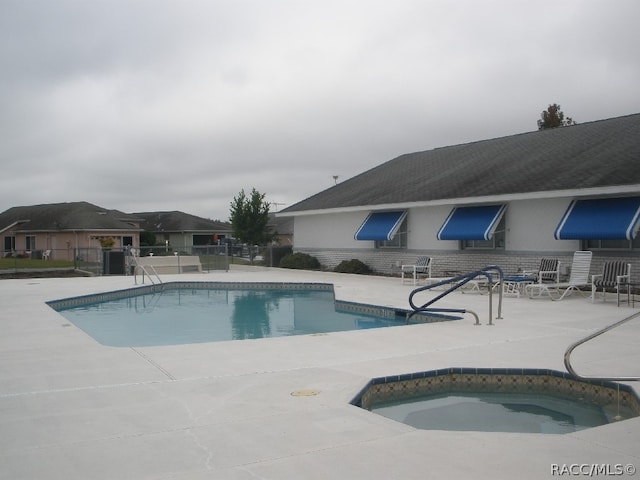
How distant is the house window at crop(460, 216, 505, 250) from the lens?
22.5 meters

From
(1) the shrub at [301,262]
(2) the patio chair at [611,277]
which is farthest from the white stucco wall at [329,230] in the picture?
(2) the patio chair at [611,277]

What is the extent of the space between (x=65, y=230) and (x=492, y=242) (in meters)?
37.7

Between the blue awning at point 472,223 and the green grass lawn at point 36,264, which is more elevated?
the blue awning at point 472,223

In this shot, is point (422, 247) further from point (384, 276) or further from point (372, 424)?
point (372, 424)

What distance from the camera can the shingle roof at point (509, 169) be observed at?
19.7 m

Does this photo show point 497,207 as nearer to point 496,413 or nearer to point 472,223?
point 472,223

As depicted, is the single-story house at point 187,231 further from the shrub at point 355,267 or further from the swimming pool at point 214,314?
the swimming pool at point 214,314

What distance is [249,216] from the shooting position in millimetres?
46719

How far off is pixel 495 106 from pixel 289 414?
76.2 feet

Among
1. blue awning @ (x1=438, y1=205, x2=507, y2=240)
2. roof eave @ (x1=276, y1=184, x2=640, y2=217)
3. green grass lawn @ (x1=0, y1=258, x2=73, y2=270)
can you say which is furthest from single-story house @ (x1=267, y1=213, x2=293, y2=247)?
blue awning @ (x1=438, y1=205, x2=507, y2=240)

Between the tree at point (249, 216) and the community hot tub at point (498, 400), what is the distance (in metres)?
38.9

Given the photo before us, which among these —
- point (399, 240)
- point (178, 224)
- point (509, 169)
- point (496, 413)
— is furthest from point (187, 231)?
point (496, 413)

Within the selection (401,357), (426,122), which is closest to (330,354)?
(401,357)

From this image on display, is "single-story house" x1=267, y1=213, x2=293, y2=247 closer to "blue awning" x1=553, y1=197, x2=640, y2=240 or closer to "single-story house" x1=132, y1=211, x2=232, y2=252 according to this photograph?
"single-story house" x1=132, y1=211, x2=232, y2=252
